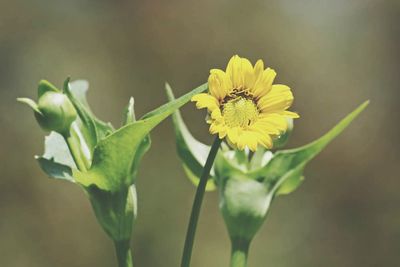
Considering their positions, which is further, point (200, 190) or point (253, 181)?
point (253, 181)

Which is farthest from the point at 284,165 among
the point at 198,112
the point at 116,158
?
the point at 198,112

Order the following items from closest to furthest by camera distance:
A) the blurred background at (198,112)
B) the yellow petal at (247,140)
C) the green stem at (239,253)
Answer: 1. the yellow petal at (247,140)
2. the green stem at (239,253)
3. the blurred background at (198,112)

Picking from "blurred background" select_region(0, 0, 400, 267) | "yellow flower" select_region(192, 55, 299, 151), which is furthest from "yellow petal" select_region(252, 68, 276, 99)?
"blurred background" select_region(0, 0, 400, 267)

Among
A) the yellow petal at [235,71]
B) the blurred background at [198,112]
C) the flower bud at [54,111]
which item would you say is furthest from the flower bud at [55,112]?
the blurred background at [198,112]

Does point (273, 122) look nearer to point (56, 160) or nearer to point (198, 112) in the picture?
point (56, 160)

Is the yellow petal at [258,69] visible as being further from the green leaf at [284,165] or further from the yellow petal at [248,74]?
the green leaf at [284,165]

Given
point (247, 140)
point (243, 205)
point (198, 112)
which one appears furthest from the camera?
point (198, 112)

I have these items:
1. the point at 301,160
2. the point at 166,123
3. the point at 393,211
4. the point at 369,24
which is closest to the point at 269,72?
the point at 301,160
